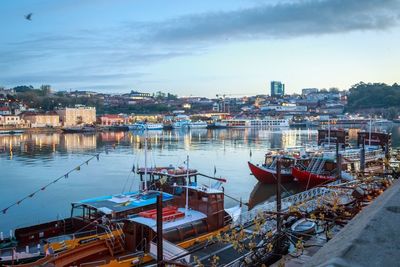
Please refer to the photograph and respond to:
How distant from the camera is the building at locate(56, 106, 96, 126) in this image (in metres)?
92.0

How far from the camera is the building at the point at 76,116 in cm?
9200

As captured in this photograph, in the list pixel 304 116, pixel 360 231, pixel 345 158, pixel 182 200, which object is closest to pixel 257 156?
pixel 345 158

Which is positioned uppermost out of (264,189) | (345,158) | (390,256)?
(390,256)

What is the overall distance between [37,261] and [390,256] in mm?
8160

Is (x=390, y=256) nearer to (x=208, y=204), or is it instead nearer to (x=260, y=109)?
(x=208, y=204)

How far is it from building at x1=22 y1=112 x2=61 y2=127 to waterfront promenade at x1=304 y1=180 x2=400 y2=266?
88214mm

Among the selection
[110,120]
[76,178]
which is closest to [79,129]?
[110,120]

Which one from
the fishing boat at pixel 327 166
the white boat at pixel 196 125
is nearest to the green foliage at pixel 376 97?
the white boat at pixel 196 125

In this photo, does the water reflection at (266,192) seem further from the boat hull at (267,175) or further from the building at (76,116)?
the building at (76,116)

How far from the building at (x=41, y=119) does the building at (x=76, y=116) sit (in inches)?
95.0

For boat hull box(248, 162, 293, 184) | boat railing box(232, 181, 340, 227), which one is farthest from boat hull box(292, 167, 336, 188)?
boat railing box(232, 181, 340, 227)

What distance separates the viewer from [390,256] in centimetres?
99

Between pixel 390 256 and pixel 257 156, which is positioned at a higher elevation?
pixel 390 256

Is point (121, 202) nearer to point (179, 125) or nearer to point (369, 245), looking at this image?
point (369, 245)
